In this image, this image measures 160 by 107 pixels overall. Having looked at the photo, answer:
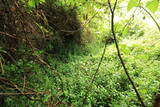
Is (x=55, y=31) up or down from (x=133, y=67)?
up

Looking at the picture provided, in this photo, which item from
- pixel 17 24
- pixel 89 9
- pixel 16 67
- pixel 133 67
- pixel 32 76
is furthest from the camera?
pixel 89 9

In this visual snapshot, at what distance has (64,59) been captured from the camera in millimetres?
3246

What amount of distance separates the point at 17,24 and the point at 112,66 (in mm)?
2105

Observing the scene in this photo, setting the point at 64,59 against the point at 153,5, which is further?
Answer: the point at 64,59

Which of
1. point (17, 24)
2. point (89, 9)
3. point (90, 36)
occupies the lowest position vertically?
point (17, 24)

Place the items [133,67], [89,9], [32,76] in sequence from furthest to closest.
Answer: [89,9] < [133,67] < [32,76]

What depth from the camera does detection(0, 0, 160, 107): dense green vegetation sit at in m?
1.38

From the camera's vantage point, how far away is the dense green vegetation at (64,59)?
1.38 metres

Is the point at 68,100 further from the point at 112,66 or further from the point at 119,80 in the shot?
the point at 112,66

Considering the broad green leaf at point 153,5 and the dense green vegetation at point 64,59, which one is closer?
the broad green leaf at point 153,5

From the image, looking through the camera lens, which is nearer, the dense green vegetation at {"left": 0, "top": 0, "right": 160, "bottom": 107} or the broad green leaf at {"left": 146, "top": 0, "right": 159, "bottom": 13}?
the broad green leaf at {"left": 146, "top": 0, "right": 159, "bottom": 13}

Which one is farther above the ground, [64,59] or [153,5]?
[64,59]

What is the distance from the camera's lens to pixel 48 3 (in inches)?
109

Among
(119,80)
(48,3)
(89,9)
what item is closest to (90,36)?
(89,9)
